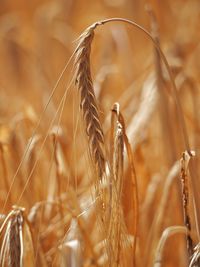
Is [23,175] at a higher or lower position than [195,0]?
lower

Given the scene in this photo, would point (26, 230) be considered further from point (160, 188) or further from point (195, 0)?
point (195, 0)

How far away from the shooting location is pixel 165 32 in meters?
3.38

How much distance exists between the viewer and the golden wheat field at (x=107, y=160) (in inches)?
37.8

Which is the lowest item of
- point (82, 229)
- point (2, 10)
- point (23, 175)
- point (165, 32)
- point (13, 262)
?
point (13, 262)

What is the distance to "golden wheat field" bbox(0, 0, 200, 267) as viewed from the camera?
0.96 meters

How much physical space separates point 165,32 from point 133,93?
1448mm

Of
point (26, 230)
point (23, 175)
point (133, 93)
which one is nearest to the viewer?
point (26, 230)

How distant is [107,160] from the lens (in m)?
0.95

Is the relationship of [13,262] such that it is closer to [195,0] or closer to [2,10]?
[195,0]

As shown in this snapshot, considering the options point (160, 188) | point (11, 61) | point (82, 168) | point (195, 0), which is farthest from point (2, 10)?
point (160, 188)

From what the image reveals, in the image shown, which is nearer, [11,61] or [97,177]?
[97,177]

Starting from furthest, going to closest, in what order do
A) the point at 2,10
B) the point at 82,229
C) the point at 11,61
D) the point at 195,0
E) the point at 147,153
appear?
the point at 2,10, the point at 11,61, the point at 195,0, the point at 147,153, the point at 82,229

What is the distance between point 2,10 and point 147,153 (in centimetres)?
316

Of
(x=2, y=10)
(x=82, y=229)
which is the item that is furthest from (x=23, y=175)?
(x=2, y=10)
